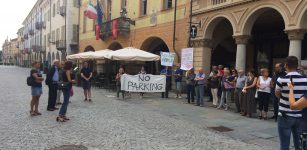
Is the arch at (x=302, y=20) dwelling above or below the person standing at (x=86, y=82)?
above

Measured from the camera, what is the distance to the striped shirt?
4.51 meters

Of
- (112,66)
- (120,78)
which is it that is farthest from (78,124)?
(112,66)

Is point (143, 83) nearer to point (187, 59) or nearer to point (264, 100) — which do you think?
point (187, 59)

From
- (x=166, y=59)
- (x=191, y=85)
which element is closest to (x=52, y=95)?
(x=191, y=85)

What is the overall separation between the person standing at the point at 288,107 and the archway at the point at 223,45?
1289 cm

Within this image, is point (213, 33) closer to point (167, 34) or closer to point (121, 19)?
point (167, 34)

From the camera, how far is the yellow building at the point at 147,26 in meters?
18.6

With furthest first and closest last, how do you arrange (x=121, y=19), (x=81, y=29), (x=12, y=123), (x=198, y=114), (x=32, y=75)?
(x=81, y=29) → (x=121, y=19) → (x=198, y=114) → (x=32, y=75) → (x=12, y=123)

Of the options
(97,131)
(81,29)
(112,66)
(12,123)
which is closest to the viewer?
(97,131)

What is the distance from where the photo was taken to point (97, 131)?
7840mm

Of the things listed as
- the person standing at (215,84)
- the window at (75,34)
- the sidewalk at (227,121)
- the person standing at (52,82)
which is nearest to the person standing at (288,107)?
the sidewalk at (227,121)

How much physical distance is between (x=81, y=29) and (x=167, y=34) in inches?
709

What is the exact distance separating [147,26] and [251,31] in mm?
7534

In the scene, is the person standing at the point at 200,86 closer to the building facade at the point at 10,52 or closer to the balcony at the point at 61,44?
the balcony at the point at 61,44
